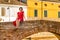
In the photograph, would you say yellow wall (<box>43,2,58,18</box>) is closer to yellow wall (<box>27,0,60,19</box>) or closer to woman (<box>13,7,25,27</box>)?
yellow wall (<box>27,0,60,19</box>)

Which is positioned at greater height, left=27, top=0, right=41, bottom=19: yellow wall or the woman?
left=27, top=0, right=41, bottom=19: yellow wall

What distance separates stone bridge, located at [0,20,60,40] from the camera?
8.83ft

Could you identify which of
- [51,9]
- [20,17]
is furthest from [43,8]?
[20,17]

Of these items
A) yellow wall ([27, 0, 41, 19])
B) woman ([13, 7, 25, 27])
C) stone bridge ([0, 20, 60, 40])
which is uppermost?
yellow wall ([27, 0, 41, 19])

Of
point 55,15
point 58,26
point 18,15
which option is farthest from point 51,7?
point 18,15

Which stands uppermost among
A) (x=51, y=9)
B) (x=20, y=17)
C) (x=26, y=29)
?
(x=51, y=9)

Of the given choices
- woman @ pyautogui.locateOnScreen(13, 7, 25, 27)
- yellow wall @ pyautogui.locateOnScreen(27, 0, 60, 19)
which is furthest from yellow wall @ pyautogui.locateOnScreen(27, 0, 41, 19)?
woman @ pyautogui.locateOnScreen(13, 7, 25, 27)

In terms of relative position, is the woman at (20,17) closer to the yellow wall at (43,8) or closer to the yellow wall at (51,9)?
the yellow wall at (43,8)

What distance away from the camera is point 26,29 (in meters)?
2.79

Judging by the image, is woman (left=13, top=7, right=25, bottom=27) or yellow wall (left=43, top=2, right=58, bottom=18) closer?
woman (left=13, top=7, right=25, bottom=27)

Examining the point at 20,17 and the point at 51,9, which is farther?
the point at 51,9

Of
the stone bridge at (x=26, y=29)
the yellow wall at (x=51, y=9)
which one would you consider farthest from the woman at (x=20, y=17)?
the yellow wall at (x=51, y=9)

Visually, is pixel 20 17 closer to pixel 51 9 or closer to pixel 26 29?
pixel 26 29

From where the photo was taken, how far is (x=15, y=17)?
276cm
